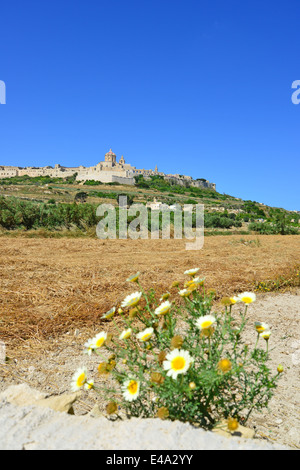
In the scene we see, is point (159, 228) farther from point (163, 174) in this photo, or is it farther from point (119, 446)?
point (163, 174)

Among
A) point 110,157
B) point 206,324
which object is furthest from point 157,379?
point 110,157

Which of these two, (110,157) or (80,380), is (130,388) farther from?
(110,157)

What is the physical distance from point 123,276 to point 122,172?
7672cm

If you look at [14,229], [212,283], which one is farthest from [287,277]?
[14,229]

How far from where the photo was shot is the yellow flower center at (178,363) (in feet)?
3.46

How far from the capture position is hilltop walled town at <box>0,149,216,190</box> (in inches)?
2844

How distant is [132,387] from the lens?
1.16 metres

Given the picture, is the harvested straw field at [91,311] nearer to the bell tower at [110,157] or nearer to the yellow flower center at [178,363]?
the yellow flower center at [178,363]

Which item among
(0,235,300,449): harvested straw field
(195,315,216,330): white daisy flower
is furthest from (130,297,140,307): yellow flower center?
(0,235,300,449): harvested straw field

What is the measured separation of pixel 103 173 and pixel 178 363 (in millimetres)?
74094

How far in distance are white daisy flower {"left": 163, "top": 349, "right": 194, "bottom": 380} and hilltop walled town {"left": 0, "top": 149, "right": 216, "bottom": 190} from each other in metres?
70.6

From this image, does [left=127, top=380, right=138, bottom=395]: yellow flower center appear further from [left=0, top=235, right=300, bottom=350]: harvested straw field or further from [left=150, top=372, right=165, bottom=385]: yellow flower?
[left=0, top=235, right=300, bottom=350]: harvested straw field

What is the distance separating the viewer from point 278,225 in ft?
55.7
